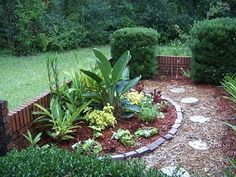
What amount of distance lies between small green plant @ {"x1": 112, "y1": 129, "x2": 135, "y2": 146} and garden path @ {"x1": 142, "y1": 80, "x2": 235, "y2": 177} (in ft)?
0.92

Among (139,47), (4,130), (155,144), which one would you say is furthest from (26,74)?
(155,144)

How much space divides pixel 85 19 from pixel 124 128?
782 centimetres

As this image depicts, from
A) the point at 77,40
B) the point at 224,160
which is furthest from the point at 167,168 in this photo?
the point at 77,40

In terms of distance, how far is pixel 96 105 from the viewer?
177 inches

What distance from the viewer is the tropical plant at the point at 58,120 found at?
388cm

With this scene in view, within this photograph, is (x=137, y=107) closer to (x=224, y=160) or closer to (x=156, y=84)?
(x=224, y=160)

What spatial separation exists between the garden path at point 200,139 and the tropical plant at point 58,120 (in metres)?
0.97

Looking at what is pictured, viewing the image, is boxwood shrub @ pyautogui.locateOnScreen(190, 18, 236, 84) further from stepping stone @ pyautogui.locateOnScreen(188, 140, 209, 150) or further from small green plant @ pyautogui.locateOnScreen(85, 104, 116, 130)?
small green plant @ pyautogui.locateOnScreen(85, 104, 116, 130)

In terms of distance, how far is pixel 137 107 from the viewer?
14.3 feet

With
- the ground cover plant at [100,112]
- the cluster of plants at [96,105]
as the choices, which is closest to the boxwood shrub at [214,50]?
the ground cover plant at [100,112]

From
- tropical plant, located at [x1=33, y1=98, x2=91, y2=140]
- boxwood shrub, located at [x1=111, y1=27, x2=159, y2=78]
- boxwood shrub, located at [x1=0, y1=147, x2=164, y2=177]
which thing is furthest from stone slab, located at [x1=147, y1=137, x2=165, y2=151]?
boxwood shrub, located at [x1=111, y1=27, x2=159, y2=78]

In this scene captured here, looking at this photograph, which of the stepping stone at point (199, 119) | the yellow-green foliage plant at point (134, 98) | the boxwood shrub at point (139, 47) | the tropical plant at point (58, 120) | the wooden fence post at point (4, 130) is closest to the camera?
the wooden fence post at point (4, 130)

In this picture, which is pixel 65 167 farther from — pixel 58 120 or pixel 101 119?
pixel 101 119

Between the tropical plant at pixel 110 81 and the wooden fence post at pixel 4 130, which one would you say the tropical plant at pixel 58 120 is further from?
the wooden fence post at pixel 4 130
